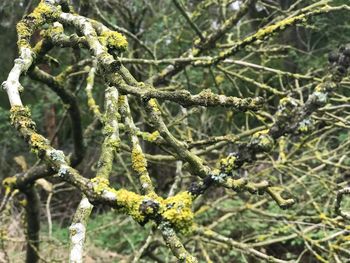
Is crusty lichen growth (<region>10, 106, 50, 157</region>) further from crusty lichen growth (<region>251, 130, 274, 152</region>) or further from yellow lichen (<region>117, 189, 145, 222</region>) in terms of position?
crusty lichen growth (<region>251, 130, 274, 152</region>)

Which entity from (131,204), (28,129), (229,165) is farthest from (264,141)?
(28,129)

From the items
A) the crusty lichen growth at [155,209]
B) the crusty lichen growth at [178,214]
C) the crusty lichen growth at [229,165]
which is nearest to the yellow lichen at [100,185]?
the crusty lichen growth at [155,209]

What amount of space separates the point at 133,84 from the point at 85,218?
31 centimetres

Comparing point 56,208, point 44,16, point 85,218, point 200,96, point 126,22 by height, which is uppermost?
point 126,22

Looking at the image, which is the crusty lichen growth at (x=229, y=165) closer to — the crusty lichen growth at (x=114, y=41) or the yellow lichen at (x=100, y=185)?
the yellow lichen at (x=100, y=185)

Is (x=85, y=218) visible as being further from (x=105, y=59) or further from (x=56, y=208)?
(x=56, y=208)

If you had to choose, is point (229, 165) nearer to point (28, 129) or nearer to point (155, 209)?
point (155, 209)

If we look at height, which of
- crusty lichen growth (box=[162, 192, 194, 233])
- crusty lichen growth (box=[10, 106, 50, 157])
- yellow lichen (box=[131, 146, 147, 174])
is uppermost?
crusty lichen growth (box=[10, 106, 50, 157])

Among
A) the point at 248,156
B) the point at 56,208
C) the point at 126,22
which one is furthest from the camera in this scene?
the point at 56,208

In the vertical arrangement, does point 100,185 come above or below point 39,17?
below

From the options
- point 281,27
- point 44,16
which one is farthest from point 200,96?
point 281,27

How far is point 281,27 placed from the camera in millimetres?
2557

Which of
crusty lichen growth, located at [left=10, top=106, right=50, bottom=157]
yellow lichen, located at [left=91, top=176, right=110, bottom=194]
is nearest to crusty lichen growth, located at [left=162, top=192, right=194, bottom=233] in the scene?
yellow lichen, located at [left=91, top=176, right=110, bottom=194]

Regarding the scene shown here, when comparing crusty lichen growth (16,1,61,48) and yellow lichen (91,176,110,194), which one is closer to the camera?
yellow lichen (91,176,110,194)
